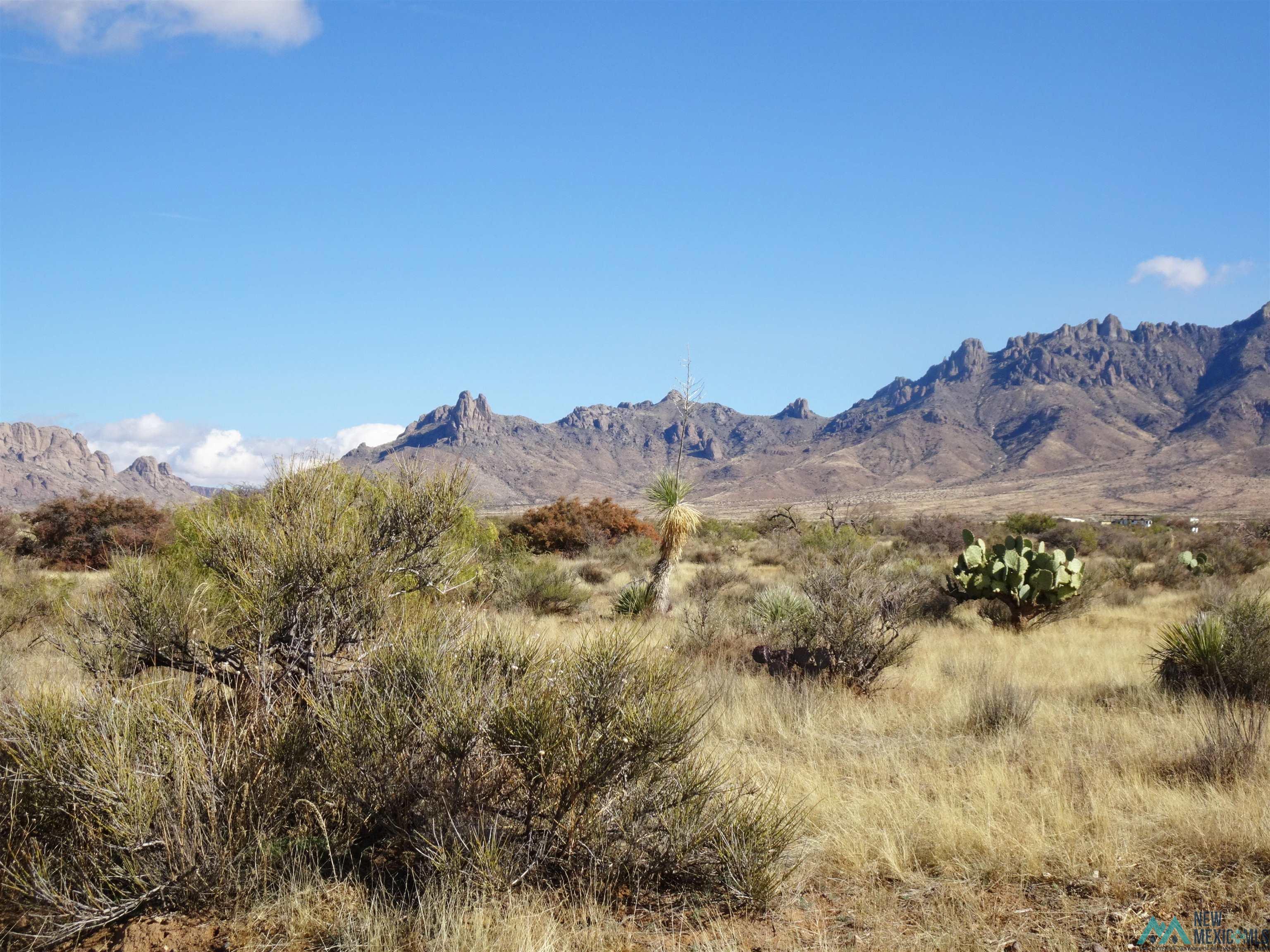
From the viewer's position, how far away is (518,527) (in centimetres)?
3388

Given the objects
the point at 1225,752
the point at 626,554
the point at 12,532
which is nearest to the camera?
the point at 1225,752

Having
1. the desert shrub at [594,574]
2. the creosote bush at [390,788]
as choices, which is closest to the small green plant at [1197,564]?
the desert shrub at [594,574]

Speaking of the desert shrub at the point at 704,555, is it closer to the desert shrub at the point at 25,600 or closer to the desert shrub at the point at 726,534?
the desert shrub at the point at 726,534

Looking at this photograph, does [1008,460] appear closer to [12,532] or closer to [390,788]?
[12,532]

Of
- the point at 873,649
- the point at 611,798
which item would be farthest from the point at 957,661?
the point at 611,798

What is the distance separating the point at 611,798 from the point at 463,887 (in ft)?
2.78

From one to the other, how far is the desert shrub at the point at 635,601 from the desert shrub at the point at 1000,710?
312 inches

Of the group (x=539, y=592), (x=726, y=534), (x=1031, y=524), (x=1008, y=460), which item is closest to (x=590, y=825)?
(x=539, y=592)

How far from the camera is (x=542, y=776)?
3953mm

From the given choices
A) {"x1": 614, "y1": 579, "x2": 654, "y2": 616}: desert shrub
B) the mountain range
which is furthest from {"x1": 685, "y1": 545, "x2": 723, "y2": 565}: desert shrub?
the mountain range

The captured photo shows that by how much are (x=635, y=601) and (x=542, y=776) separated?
39.1 ft

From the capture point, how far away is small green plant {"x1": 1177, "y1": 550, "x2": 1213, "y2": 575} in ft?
68.1

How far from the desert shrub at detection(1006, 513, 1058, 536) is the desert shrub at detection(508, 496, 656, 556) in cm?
1620

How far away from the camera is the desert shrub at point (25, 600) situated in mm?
11758
